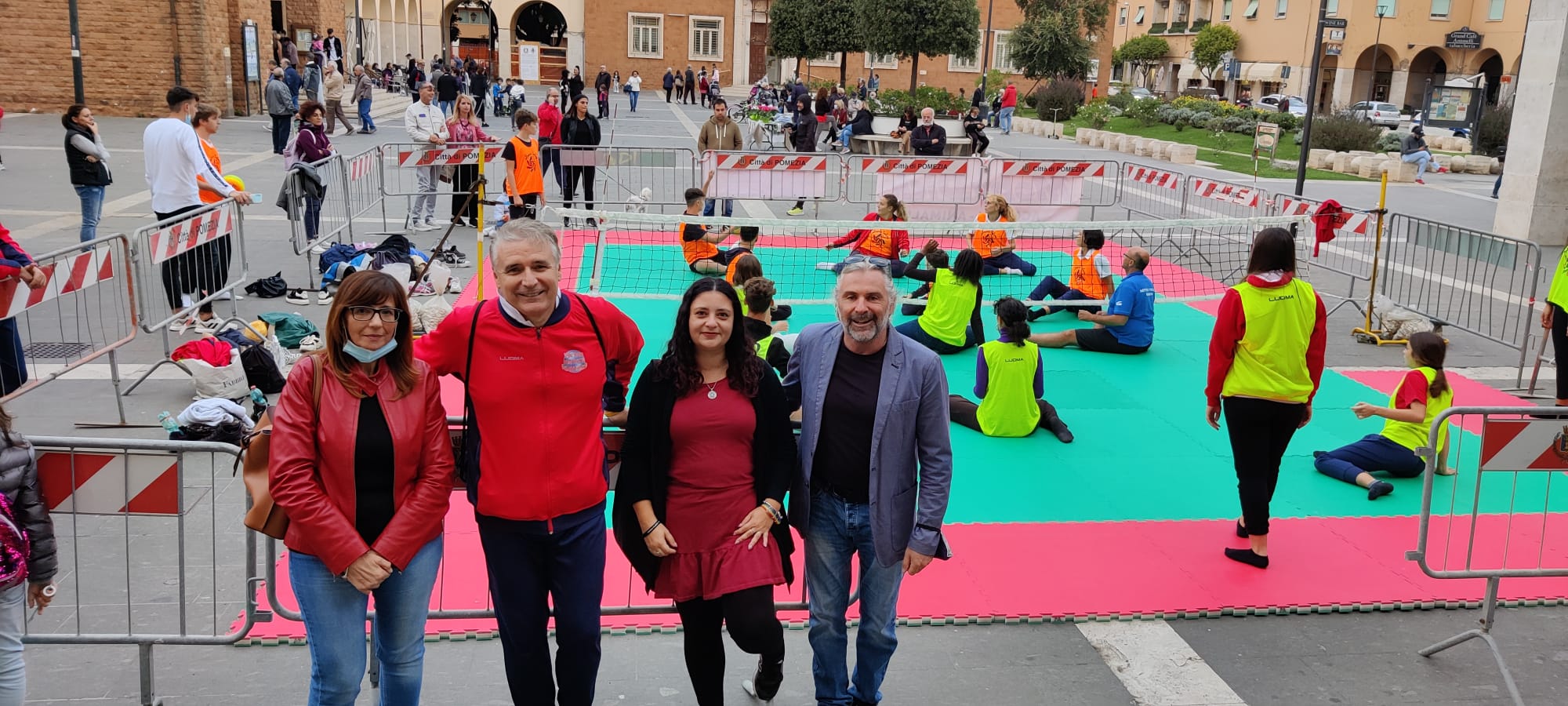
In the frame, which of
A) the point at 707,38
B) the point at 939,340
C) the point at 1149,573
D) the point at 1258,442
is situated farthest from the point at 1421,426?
the point at 707,38

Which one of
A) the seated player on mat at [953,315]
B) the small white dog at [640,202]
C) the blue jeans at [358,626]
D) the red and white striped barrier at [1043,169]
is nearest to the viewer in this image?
the blue jeans at [358,626]

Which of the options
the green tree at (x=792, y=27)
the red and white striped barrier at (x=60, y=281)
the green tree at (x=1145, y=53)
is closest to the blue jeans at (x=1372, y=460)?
the red and white striped barrier at (x=60, y=281)

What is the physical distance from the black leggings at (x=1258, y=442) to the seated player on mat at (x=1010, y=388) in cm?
Answer: 209

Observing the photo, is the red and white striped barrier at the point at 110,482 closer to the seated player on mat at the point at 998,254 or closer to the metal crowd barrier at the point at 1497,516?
the metal crowd barrier at the point at 1497,516

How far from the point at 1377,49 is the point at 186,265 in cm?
7514

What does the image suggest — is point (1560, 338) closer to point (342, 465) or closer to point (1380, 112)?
point (342, 465)

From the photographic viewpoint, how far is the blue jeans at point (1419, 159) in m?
29.4

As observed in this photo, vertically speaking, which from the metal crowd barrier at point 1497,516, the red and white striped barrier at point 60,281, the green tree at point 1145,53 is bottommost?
the metal crowd barrier at point 1497,516

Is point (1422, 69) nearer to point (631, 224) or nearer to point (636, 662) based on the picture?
point (631, 224)

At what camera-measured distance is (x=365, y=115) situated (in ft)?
97.8

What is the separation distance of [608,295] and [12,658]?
28.9 ft

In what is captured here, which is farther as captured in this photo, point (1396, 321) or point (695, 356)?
point (1396, 321)

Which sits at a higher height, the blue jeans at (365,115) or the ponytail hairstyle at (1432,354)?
the blue jeans at (365,115)

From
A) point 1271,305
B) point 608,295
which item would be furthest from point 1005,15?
point 1271,305
